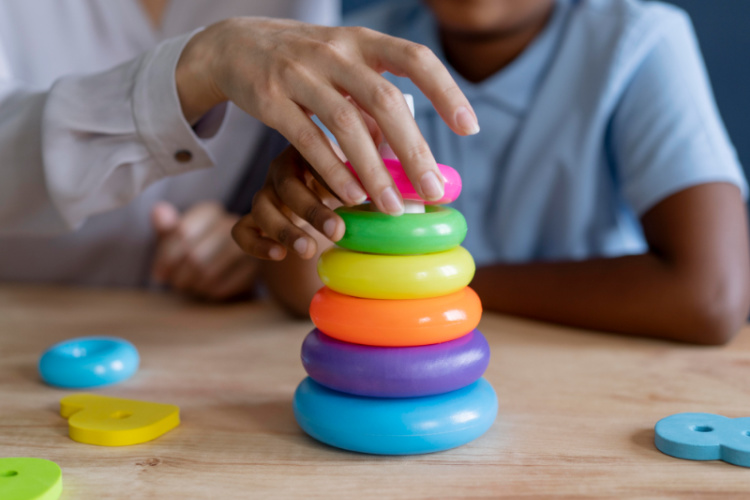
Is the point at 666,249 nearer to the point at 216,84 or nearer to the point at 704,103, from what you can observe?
the point at 704,103

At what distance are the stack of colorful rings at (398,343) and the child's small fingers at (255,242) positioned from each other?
12 cm

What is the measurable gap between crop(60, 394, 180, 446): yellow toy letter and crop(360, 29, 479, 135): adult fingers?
0.41m

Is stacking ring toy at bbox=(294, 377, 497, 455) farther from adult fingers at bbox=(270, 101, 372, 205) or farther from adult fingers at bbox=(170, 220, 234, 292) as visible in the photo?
adult fingers at bbox=(170, 220, 234, 292)

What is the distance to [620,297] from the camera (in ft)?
3.29

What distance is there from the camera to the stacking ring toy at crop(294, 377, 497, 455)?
61 cm

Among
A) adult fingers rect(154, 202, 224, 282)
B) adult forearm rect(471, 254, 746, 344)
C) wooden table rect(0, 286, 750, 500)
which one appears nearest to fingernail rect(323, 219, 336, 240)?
wooden table rect(0, 286, 750, 500)

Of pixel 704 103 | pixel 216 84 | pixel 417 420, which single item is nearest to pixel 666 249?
pixel 704 103

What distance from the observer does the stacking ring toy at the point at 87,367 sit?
794 mm

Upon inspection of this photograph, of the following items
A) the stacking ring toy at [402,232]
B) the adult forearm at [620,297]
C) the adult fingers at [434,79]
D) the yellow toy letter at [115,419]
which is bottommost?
the adult forearm at [620,297]

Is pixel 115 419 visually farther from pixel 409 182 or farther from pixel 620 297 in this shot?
pixel 620 297

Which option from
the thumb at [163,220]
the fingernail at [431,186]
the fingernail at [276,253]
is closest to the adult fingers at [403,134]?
the fingernail at [431,186]

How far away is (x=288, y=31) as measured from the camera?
0.68 m

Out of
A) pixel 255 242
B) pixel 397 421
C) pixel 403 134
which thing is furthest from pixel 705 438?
A: pixel 255 242

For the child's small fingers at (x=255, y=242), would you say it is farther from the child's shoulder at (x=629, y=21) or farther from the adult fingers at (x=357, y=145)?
the child's shoulder at (x=629, y=21)
